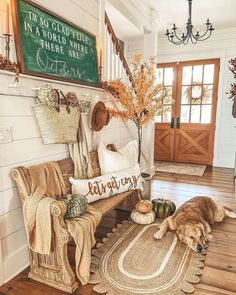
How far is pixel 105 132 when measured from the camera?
317 centimetres

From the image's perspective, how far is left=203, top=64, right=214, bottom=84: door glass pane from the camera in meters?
5.27

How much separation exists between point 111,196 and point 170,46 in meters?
4.29

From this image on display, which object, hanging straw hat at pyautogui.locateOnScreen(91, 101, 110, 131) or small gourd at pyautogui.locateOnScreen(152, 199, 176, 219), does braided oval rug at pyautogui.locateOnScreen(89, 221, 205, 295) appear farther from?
hanging straw hat at pyautogui.locateOnScreen(91, 101, 110, 131)

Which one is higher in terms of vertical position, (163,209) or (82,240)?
(82,240)

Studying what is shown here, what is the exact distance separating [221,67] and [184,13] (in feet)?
4.99

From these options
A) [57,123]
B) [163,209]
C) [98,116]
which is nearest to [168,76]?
[98,116]

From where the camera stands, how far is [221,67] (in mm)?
5129

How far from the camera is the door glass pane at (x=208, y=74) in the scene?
207 inches

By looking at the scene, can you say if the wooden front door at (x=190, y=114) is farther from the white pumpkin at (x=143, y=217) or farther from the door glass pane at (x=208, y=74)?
the white pumpkin at (x=143, y=217)

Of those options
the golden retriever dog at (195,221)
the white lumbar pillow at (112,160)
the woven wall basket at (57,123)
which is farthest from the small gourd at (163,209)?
the woven wall basket at (57,123)

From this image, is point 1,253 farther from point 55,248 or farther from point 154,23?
point 154,23

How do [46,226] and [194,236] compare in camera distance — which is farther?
[194,236]

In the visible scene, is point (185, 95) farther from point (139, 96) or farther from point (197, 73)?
point (139, 96)

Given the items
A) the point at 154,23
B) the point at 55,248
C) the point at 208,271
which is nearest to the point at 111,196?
the point at 55,248
